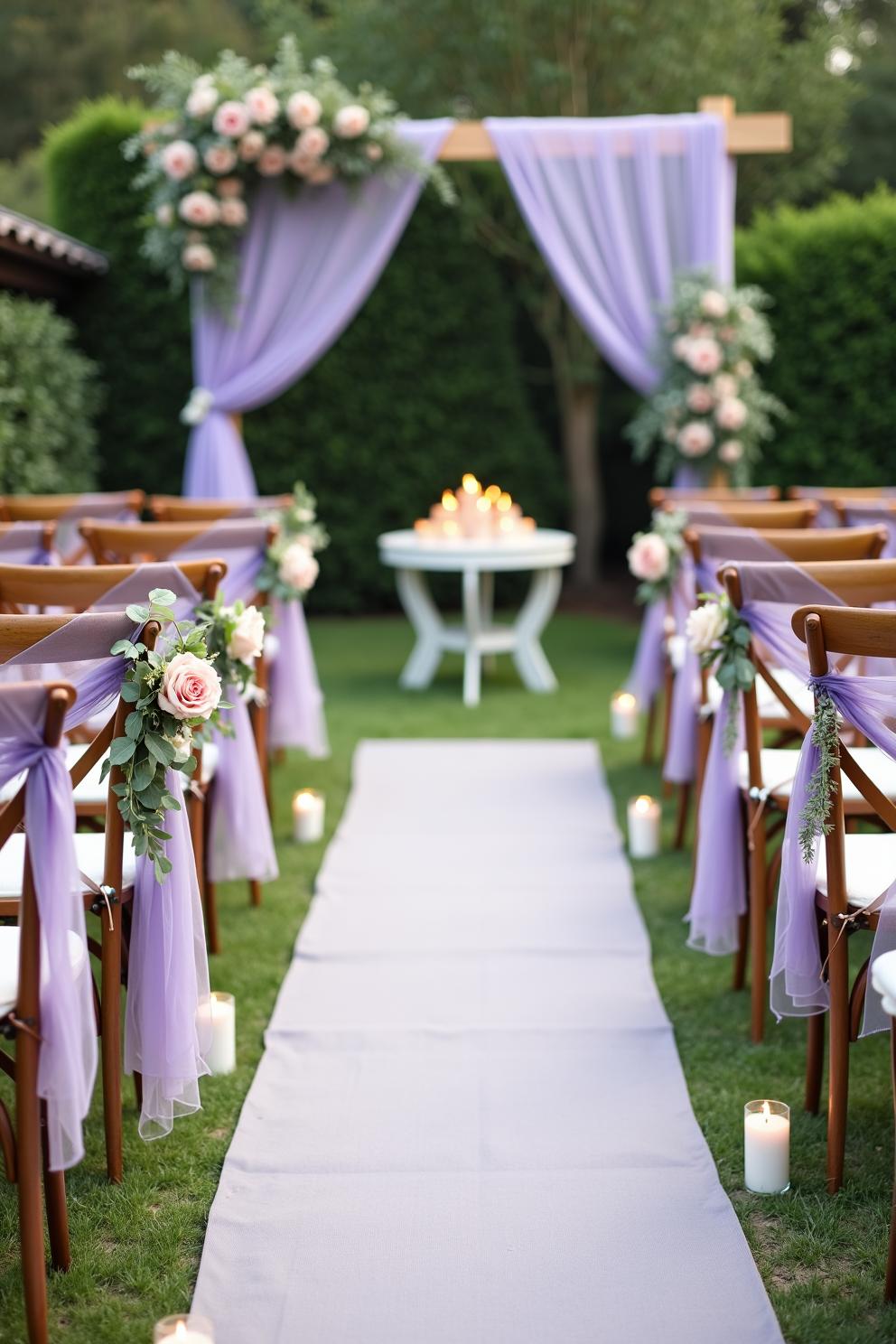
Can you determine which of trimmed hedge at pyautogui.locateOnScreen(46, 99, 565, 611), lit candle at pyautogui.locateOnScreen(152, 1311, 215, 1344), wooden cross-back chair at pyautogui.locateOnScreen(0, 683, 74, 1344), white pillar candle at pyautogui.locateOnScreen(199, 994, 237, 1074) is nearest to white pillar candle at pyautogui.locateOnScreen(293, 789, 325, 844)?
white pillar candle at pyautogui.locateOnScreen(199, 994, 237, 1074)

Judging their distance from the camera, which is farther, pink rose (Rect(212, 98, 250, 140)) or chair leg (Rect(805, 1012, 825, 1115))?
pink rose (Rect(212, 98, 250, 140))

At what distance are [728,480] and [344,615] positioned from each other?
343 centimetres

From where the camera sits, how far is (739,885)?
3359mm

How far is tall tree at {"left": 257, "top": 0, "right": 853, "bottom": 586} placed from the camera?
1039 centimetres

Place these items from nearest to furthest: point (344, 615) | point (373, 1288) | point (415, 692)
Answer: point (373, 1288)
point (415, 692)
point (344, 615)

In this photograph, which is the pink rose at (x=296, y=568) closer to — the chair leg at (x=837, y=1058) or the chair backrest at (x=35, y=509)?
the chair backrest at (x=35, y=509)

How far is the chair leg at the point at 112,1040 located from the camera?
2500 millimetres

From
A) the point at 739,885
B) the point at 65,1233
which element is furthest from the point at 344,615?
the point at 65,1233

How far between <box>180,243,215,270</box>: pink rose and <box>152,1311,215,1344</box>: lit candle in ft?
20.6

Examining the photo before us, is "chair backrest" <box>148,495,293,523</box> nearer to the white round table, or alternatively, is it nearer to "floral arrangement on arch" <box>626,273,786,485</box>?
the white round table

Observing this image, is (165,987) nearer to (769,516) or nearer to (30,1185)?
(30,1185)

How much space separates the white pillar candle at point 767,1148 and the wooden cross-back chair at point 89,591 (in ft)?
4.15

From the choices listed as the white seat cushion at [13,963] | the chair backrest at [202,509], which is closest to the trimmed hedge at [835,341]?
the chair backrest at [202,509]

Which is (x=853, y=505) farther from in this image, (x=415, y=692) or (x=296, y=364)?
(x=296, y=364)
